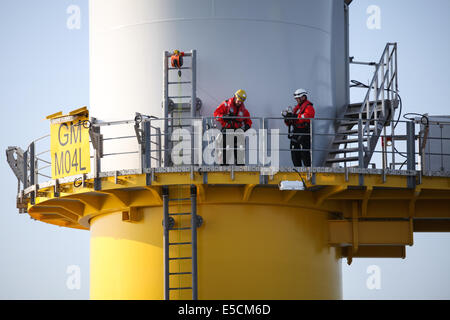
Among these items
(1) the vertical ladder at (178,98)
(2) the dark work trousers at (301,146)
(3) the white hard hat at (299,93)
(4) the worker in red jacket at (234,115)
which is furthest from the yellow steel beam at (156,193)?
(3) the white hard hat at (299,93)

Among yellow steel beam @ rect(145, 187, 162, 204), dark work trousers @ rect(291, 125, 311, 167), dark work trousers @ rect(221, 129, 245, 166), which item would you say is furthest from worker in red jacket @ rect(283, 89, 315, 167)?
yellow steel beam @ rect(145, 187, 162, 204)

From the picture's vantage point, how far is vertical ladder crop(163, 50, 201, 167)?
85.9ft

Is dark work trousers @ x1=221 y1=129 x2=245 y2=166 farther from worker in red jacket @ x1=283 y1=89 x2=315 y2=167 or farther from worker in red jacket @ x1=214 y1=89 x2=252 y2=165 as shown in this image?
worker in red jacket @ x1=283 y1=89 x2=315 y2=167

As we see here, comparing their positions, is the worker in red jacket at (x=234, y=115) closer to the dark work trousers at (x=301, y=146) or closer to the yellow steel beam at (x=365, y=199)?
the dark work trousers at (x=301, y=146)

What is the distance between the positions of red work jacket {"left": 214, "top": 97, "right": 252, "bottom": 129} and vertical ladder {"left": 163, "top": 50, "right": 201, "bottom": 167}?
629mm

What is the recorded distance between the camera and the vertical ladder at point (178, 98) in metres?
26.2

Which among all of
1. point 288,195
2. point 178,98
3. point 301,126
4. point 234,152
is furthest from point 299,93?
point 178,98

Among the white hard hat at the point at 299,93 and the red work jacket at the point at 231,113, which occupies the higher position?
the white hard hat at the point at 299,93

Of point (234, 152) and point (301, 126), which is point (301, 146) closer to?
point (301, 126)

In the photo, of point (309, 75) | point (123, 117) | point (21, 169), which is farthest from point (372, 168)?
point (21, 169)

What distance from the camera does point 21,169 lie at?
96.7 feet

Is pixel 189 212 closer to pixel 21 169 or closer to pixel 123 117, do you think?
pixel 123 117

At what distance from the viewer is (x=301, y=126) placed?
2642cm

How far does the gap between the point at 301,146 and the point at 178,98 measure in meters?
3.04
